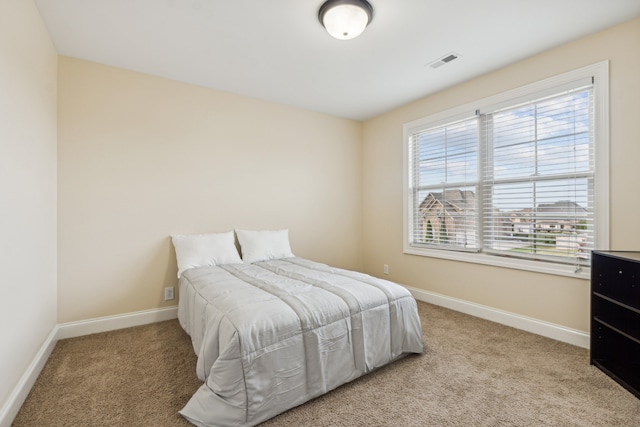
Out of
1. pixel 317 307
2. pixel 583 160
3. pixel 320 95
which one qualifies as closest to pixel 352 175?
pixel 320 95

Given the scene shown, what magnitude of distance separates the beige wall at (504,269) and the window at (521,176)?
79mm

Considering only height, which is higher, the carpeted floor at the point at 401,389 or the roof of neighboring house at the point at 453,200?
the roof of neighboring house at the point at 453,200

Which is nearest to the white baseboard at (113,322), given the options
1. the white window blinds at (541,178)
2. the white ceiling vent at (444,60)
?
the white window blinds at (541,178)

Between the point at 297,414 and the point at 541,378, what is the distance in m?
1.66

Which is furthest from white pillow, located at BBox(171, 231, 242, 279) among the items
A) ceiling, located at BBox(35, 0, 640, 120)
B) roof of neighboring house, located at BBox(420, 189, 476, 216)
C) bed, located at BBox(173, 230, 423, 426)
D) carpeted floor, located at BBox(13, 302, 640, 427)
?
roof of neighboring house, located at BBox(420, 189, 476, 216)

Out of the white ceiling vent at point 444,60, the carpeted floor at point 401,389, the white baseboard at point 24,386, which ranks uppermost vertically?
the white ceiling vent at point 444,60

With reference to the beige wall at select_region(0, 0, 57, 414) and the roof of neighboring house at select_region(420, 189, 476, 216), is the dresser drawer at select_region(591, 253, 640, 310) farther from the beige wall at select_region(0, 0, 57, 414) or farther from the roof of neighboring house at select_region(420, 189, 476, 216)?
the beige wall at select_region(0, 0, 57, 414)

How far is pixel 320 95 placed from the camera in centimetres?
359

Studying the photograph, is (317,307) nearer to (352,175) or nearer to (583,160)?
(583,160)

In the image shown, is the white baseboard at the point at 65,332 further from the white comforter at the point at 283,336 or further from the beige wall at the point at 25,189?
the white comforter at the point at 283,336

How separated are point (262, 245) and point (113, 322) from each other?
62.5 inches

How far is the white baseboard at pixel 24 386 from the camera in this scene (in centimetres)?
156

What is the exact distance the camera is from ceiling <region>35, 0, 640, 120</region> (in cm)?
205

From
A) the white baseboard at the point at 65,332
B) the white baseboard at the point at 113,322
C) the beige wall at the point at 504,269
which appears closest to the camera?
the white baseboard at the point at 65,332
